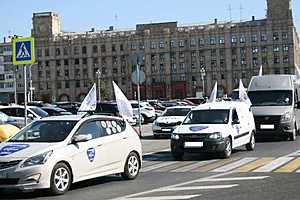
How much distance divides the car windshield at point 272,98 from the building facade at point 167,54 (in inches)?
3779

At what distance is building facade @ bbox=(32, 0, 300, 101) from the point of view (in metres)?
127

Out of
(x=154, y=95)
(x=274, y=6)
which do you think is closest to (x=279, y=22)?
(x=274, y=6)

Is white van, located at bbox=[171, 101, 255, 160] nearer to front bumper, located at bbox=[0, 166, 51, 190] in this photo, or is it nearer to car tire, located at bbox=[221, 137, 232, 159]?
car tire, located at bbox=[221, 137, 232, 159]

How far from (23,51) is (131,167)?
5096 mm

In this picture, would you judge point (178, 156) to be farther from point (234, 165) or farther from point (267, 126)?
point (267, 126)

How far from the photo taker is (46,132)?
11719 mm

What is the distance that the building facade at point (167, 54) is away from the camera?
127 meters

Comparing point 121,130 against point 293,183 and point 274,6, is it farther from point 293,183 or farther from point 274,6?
point 274,6

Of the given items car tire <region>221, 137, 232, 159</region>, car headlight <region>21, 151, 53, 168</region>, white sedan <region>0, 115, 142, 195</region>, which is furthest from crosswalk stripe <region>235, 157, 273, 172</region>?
car headlight <region>21, 151, 53, 168</region>

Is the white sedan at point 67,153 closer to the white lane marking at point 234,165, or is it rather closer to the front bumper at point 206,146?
the white lane marking at point 234,165

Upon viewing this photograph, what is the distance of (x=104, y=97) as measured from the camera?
11344 cm

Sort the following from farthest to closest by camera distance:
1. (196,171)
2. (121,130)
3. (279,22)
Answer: (279,22)
(196,171)
(121,130)

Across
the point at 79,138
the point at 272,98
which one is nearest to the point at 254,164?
the point at 79,138

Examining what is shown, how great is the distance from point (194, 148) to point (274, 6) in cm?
11495
